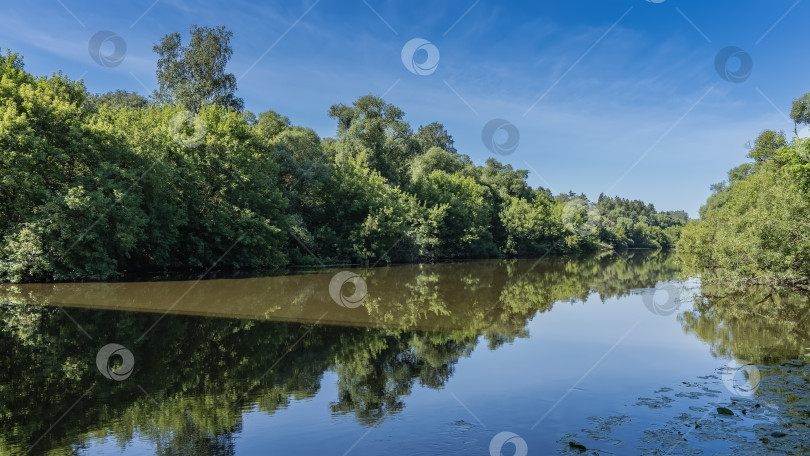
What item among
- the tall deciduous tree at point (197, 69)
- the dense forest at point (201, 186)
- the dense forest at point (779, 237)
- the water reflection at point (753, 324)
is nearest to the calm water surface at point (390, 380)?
the water reflection at point (753, 324)

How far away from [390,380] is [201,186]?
108 ft

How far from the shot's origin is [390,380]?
9.93 meters

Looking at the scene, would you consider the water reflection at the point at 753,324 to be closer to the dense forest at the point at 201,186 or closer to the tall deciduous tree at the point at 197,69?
the dense forest at the point at 201,186

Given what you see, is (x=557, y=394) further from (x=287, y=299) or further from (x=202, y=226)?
(x=202, y=226)

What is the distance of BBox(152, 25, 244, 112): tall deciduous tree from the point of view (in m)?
44.2

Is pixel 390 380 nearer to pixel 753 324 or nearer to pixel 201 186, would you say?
pixel 753 324

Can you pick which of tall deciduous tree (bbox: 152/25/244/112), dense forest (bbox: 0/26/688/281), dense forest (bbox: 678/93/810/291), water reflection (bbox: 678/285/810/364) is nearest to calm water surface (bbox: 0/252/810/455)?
water reflection (bbox: 678/285/810/364)

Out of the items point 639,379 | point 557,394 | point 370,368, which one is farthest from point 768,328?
point 370,368

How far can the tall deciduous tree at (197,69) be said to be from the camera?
145 ft

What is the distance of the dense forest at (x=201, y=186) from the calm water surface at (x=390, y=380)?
23.2 ft

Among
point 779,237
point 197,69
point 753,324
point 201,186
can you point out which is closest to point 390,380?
point 753,324

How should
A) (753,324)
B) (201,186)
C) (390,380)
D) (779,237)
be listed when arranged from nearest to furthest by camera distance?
(390,380) < (753,324) < (779,237) < (201,186)

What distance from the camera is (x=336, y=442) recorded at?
6.71 metres

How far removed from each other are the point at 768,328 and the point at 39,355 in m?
20.3
